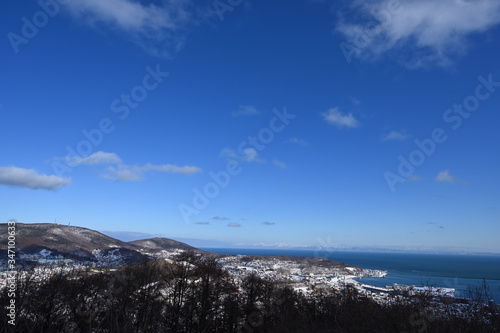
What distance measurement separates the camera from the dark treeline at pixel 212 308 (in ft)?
45.4

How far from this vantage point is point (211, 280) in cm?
2517

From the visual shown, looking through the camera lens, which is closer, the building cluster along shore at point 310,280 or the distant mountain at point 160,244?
the building cluster along shore at point 310,280

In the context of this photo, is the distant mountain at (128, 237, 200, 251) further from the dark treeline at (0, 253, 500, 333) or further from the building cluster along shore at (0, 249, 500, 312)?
the dark treeline at (0, 253, 500, 333)

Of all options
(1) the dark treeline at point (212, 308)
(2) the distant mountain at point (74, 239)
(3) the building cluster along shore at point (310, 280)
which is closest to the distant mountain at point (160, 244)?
(2) the distant mountain at point (74, 239)

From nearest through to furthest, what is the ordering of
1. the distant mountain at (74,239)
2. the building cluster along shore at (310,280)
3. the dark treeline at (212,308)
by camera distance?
the dark treeline at (212,308) < the building cluster along shore at (310,280) < the distant mountain at (74,239)

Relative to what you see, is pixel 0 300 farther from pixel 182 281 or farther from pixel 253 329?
pixel 253 329

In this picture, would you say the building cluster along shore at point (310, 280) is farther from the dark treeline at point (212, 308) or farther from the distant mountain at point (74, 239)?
the distant mountain at point (74, 239)

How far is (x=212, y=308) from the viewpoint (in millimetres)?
22750

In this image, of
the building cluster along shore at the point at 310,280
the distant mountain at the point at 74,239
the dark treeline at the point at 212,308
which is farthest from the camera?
the distant mountain at the point at 74,239

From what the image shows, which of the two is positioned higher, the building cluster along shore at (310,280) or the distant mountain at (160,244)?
the building cluster along shore at (310,280)

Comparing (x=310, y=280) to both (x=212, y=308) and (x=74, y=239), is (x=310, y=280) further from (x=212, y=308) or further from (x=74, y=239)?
(x=74, y=239)

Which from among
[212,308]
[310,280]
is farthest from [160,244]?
[212,308]

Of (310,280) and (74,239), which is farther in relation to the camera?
(74,239)

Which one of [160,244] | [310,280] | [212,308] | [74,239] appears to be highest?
[212,308]
